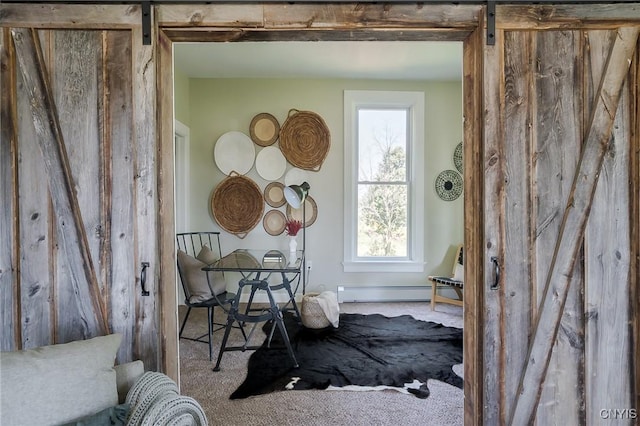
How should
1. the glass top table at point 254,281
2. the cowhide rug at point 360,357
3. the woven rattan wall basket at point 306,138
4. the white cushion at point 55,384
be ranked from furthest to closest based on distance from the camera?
1. the woven rattan wall basket at point 306,138
2. the glass top table at point 254,281
3. the cowhide rug at point 360,357
4. the white cushion at point 55,384

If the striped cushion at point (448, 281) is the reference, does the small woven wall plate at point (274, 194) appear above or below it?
above

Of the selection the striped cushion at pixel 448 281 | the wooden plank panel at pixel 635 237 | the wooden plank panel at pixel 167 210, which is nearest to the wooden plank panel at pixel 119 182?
the wooden plank panel at pixel 167 210

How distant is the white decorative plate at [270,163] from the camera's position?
13.1 feet

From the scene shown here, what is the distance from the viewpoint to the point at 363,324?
338 cm

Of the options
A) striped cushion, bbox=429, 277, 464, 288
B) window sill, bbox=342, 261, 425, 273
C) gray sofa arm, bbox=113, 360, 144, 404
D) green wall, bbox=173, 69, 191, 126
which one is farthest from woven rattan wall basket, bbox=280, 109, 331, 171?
gray sofa arm, bbox=113, 360, 144, 404

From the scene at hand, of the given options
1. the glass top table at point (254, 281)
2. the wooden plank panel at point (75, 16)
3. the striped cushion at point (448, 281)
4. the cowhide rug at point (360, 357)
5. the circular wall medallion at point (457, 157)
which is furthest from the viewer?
the circular wall medallion at point (457, 157)

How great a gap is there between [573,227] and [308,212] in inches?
109

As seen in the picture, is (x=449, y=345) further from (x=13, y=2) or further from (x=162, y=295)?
(x=13, y=2)

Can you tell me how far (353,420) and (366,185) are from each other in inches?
105

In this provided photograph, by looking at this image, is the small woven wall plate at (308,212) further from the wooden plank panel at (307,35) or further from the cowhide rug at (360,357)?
the wooden plank panel at (307,35)

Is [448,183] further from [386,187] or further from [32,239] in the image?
[32,239]

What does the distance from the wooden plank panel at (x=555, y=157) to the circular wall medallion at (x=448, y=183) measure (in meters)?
2.54

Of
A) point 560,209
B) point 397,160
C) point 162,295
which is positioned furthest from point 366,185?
point 162,295

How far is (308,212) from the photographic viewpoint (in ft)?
13.3
